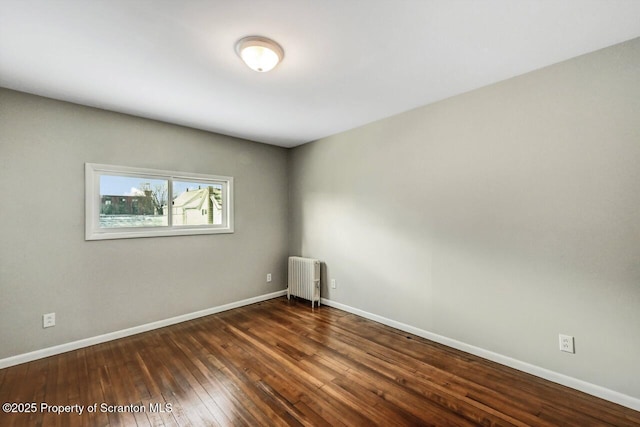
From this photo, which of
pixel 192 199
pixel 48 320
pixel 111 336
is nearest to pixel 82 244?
pixel 48 320

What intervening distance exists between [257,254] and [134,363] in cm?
200

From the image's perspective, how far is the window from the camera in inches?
112

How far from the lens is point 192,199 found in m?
3.64

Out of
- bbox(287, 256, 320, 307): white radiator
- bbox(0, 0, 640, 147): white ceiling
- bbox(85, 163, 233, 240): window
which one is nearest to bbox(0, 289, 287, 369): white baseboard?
bbox(287, 256, 320, 307): white radiator

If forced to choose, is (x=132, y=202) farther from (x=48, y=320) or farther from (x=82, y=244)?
(x=48, y=320)

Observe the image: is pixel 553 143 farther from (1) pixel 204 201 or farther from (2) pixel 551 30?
(1) pixel 204 201

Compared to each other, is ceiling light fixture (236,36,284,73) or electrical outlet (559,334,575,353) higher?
ceiling light fixture (236,36,284,73)

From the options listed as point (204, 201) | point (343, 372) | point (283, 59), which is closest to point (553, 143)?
point (283, 59)

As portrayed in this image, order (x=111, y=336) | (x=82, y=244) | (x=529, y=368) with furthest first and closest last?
(x=111, y=336), (x=82, y=244), (x=529, y=368)

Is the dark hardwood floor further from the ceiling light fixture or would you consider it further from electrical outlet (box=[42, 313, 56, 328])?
the ceiling light fixture

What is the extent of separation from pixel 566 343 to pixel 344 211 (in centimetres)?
250

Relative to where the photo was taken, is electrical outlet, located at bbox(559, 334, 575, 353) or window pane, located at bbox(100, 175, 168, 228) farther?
window pane, located at bbox(100, 175, 168, 228)

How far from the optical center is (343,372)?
225 cm

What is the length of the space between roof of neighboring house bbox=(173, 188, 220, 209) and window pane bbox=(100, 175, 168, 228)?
0.17 metres
